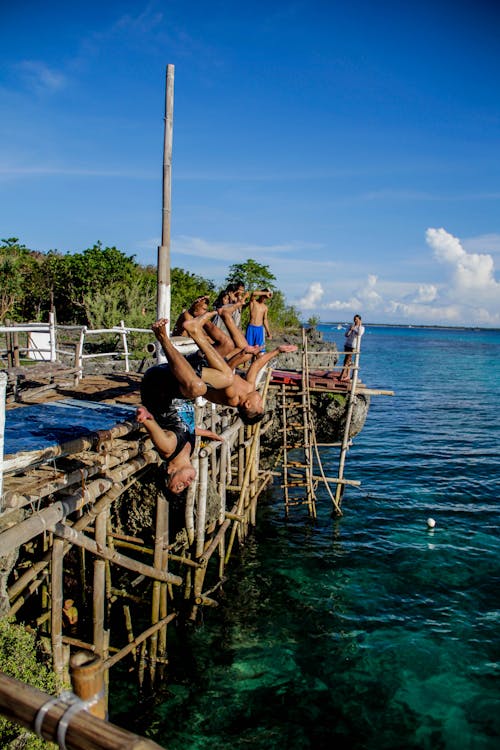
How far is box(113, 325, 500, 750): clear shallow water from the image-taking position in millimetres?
6602

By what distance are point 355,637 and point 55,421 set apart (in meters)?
6.07

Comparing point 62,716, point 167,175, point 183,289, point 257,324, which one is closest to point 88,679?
point 62,716

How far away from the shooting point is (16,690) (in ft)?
6.39

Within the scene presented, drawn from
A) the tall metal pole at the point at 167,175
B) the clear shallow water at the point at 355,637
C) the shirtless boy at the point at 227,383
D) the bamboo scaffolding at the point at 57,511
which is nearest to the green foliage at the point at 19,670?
the bamboo scaffolding at the point at 57,511

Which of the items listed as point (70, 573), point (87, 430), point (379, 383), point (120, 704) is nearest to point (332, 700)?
point (120, 704)

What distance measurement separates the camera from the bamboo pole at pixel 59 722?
172cm

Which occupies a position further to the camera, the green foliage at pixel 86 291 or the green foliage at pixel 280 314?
the green foliage at pixel 280 314

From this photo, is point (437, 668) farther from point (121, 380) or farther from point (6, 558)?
point (121, 380)

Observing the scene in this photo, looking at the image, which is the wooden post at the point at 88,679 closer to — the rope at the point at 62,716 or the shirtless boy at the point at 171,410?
the rope at the point at 62,716

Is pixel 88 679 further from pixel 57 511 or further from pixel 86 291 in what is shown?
pixel 86 291

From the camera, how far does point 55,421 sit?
20.3 ft

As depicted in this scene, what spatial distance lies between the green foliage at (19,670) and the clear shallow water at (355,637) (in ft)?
11.2

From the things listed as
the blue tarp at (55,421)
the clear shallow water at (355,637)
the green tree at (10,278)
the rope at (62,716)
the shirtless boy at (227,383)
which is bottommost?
the clear shallow water at (355,637)

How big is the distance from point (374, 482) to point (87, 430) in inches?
497
